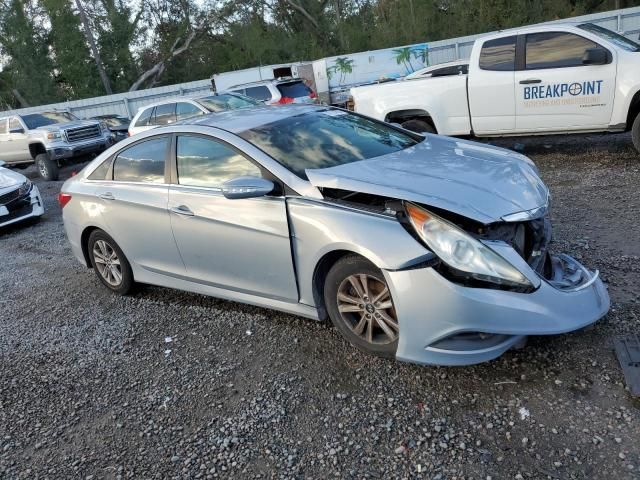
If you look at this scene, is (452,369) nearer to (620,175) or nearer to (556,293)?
(556,293)

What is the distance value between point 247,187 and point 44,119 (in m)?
14.5

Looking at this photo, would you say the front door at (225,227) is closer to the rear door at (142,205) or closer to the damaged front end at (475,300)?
the rear door at (142,205)

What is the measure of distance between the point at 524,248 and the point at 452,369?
838 mm

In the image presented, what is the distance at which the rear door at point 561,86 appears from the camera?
24.4 feet

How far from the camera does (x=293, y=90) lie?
1557cm

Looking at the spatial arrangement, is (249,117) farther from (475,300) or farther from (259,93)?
(259,93)

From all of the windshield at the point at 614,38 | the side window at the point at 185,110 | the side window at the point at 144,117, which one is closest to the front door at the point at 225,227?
the windshield at the point at 614,38

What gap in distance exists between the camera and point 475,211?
10.0ft

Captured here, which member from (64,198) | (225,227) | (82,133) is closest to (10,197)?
(64,198)

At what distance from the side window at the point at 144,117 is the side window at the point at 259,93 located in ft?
10.3

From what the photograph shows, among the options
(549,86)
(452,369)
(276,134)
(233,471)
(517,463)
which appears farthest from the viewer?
(549,86)

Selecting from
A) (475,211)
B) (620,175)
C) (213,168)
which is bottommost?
(620,175)

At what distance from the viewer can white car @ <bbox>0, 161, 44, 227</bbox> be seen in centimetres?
859

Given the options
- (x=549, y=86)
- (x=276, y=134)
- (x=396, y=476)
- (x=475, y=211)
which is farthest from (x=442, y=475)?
(x=549, y=86)
